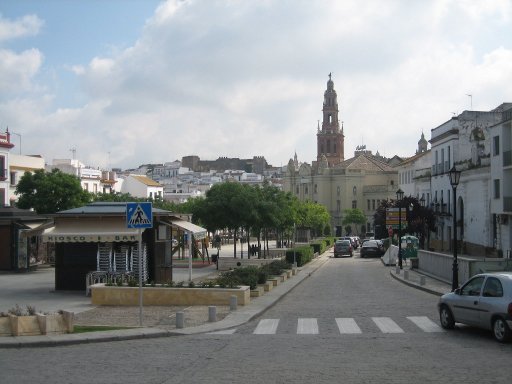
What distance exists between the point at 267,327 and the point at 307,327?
989mm

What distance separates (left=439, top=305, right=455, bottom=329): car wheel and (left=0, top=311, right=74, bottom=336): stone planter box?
855 centimetres

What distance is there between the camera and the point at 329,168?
130m

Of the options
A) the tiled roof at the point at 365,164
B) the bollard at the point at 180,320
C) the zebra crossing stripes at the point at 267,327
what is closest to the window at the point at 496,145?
the zebra crossing stripes at the point at 267,327

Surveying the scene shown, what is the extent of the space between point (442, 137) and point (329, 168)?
66581mm

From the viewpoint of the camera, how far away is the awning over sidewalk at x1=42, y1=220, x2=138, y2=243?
2516 cm

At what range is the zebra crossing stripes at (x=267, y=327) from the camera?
16.3 m

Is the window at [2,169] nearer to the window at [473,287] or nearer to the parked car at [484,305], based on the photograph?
the parked car at [484,305]

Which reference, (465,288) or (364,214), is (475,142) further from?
(364,214)

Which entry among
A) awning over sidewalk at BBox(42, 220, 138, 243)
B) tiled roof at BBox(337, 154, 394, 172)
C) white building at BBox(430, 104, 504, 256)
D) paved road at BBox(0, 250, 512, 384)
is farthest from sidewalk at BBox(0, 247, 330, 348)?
tiled roof at BBox(337, 154, 394, 172)

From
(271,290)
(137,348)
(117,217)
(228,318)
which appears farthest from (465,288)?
(117,217)

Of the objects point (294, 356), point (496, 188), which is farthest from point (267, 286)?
point (496, 188)

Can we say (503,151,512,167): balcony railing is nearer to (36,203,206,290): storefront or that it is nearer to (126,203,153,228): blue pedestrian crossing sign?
(36,203,206,290): storefront

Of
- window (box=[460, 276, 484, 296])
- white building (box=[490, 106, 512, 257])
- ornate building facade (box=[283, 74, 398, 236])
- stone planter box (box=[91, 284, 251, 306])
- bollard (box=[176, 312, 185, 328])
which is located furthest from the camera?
ornate building facade (box=[283, 74, 398, 236])

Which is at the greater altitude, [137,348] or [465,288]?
[465,288]
